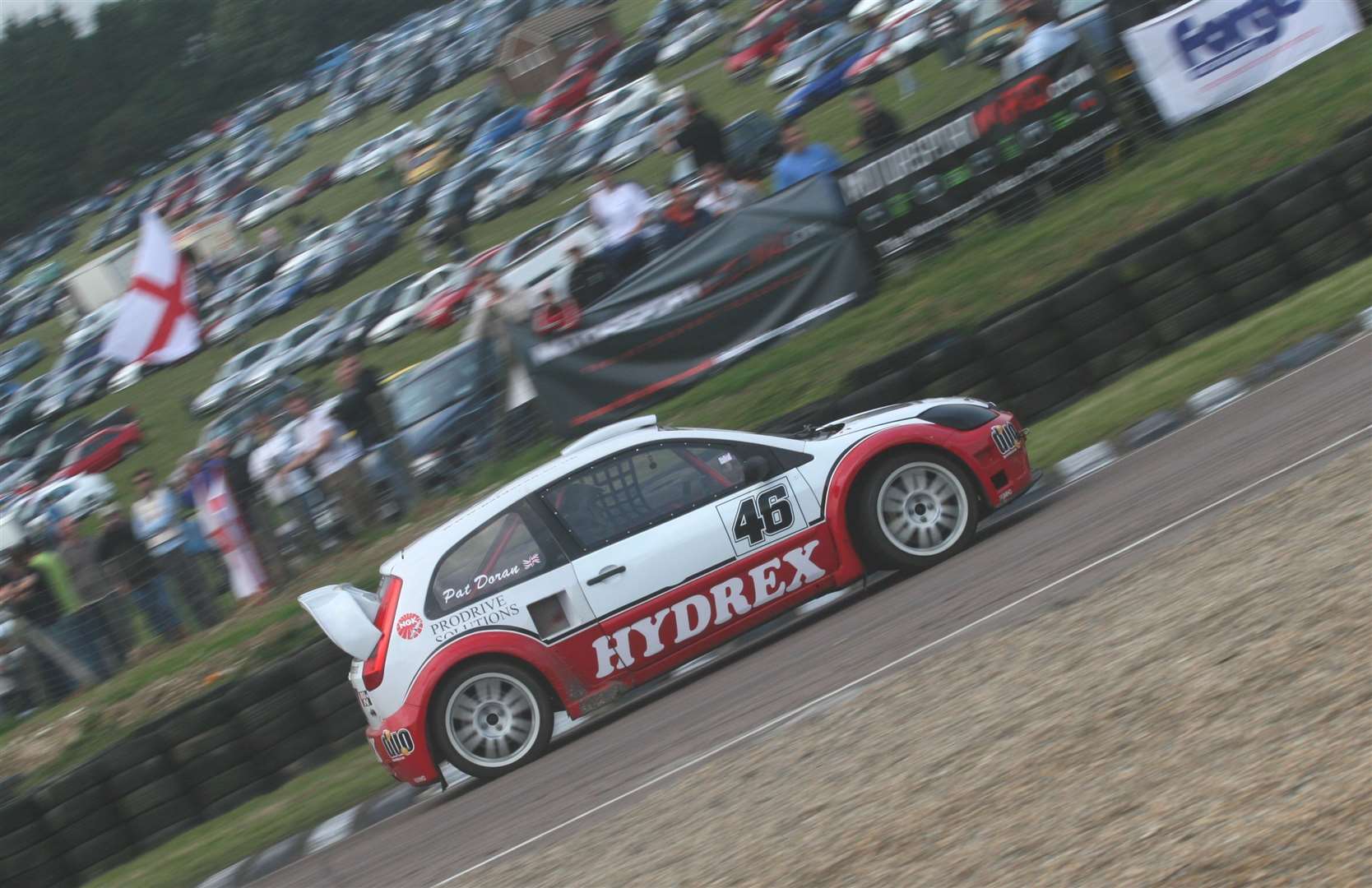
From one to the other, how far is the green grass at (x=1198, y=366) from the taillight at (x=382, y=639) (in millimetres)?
4435

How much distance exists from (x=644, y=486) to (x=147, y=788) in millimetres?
4262

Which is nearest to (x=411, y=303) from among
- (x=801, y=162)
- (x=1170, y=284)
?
(x=801, y=162)

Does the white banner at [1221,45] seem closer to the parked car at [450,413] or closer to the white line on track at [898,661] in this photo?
the parked car at [450,413]

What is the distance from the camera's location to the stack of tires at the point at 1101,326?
37.1 ft

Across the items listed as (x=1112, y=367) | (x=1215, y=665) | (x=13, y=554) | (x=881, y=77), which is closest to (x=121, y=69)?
(x=881, y=77)

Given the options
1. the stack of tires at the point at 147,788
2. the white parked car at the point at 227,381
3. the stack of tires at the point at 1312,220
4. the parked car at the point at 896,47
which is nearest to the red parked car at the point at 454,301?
the white parked car at the point at 227,381

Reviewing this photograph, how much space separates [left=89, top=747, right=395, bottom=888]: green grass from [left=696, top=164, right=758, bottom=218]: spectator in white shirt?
22.8 ft

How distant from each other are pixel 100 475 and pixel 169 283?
685 inches

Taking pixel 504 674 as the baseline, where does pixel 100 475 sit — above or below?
A: above

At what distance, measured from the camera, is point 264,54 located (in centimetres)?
8431

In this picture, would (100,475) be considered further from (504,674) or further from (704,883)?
(704,883)

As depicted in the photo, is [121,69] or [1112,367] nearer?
[1112,367]

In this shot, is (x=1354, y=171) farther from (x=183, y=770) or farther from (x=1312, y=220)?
(x=183, y=770)

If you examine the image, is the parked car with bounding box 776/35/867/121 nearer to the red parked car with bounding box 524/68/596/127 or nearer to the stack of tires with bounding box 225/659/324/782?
the red parked car with bounding box 524/68/596/127
